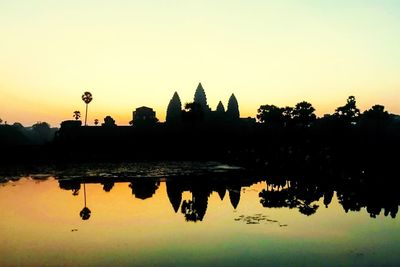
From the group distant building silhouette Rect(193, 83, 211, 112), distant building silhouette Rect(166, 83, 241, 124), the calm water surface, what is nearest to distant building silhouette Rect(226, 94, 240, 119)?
distant building silhouette Rect(166, 83, 241, 124)

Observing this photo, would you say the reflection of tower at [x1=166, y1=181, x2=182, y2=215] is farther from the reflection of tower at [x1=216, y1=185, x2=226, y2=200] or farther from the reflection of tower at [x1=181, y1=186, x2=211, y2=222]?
the reflection of tower at [x1=216, y1=185, x2=226, y2=200]

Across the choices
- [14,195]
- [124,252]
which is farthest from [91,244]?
[14,195]

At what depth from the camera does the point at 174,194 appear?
1183 inches

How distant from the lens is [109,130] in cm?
11194

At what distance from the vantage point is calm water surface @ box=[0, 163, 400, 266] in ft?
46.2

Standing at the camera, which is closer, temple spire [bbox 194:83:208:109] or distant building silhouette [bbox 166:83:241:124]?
distant building silhouette [bbox 166:83:241:124]

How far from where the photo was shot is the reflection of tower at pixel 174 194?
2571cm

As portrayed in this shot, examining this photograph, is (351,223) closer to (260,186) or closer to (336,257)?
(336,257)

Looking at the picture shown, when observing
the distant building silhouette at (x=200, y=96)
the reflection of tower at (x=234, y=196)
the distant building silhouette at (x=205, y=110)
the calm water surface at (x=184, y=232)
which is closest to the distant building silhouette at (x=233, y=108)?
the distant building silhouette at (x=205, y=110)

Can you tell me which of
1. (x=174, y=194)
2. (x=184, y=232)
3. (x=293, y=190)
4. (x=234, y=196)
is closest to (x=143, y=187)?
(x=174, y=194)

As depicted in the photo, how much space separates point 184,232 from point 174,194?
1208cm

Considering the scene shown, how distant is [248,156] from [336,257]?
48.4 metres

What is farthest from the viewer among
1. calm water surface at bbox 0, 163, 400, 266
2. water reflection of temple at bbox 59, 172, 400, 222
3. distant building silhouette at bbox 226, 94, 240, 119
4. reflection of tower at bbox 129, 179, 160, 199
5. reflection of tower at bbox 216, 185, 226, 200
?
distant building silhouette at bbox 226, 94, 240, 119

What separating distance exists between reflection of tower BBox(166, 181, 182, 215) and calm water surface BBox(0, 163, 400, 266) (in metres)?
0.08
